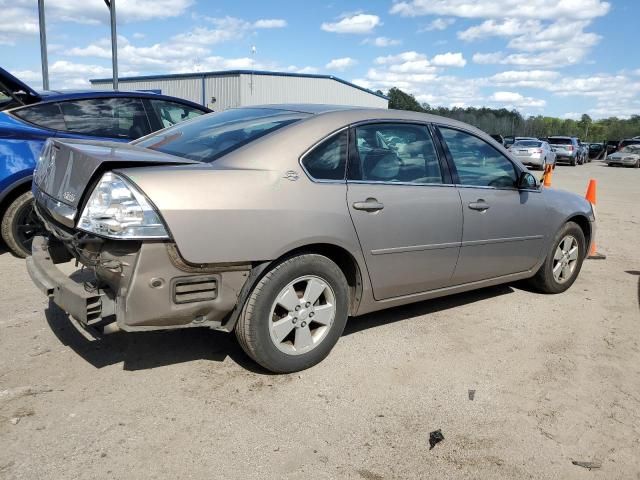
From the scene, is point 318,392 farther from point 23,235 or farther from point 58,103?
point 58,103

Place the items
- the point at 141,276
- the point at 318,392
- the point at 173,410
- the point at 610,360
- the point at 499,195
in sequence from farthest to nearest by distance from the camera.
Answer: the point at 499,195
the point at 610,360
the point at 318,392
the point at 173,410
the point at 141,276

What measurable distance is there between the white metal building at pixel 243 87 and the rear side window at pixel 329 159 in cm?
2940

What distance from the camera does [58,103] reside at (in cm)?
576

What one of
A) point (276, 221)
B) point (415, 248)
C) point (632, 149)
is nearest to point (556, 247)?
Result: point (415, 248)

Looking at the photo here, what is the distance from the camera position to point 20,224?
5492 millimetres

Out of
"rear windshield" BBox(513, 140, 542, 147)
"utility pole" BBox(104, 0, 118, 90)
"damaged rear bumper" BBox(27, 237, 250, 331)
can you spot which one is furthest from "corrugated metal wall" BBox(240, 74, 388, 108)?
"damaged rear bumper" BBox(27, 237, 250, 331)

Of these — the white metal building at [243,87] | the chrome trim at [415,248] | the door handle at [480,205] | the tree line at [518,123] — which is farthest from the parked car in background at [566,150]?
the chrome trim at [415,248]

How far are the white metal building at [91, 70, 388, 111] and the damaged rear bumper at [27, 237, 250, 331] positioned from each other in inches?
1175

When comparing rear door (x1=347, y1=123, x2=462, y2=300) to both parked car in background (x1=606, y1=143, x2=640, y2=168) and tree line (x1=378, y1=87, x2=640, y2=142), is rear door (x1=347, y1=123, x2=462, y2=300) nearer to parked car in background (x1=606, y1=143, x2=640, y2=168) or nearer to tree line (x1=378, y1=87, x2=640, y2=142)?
→ parked car in background (x1=606, y1=143, x2=640, y2=168)

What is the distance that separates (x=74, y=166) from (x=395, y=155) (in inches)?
79.9

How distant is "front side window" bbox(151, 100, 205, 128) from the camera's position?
6.55 meters

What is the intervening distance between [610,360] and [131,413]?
316 centimetres

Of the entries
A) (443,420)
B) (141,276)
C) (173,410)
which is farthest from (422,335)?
(141,276)

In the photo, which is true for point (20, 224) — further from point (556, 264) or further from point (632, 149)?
point (632, 149)
